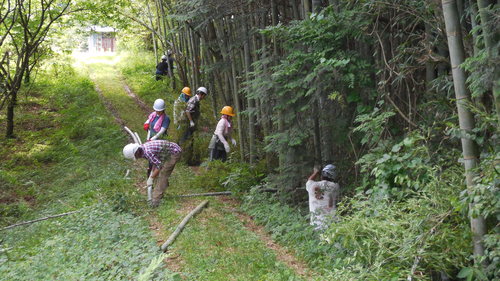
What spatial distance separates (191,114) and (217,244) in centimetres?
594

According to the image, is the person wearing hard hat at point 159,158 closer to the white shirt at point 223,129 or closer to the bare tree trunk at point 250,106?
the bare tree trunk at point 250,106

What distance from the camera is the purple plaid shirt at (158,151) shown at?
9703 millimetres

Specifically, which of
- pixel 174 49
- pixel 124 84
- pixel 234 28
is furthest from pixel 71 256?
pixel 124 84

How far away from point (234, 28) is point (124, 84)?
14.4 m

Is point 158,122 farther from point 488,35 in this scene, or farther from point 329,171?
point 488,35

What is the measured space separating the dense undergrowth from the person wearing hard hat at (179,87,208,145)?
1.77 m

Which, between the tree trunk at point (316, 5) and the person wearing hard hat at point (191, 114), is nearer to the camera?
the tree trunk at point (316, 5)

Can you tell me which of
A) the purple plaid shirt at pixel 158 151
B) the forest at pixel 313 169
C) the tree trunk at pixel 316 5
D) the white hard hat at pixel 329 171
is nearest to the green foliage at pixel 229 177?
the forest at pixel 313 169

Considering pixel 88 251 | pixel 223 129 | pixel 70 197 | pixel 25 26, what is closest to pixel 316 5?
pixel 223 129

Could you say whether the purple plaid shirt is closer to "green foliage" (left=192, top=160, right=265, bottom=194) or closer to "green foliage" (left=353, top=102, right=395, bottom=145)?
"green foliage" (left=192, top=160, right=265, bottom=194)

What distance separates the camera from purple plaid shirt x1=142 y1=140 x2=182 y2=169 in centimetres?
970

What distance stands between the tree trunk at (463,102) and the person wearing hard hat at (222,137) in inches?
285

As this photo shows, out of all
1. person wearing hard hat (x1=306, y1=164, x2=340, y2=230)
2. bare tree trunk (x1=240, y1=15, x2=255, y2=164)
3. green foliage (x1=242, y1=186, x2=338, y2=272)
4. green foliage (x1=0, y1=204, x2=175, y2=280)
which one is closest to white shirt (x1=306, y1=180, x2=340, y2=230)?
person wearing hard hat (x1=306, y1=164, x2=340, y2=230)

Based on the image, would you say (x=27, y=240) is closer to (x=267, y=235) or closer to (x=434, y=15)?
(x=267, y=235)
